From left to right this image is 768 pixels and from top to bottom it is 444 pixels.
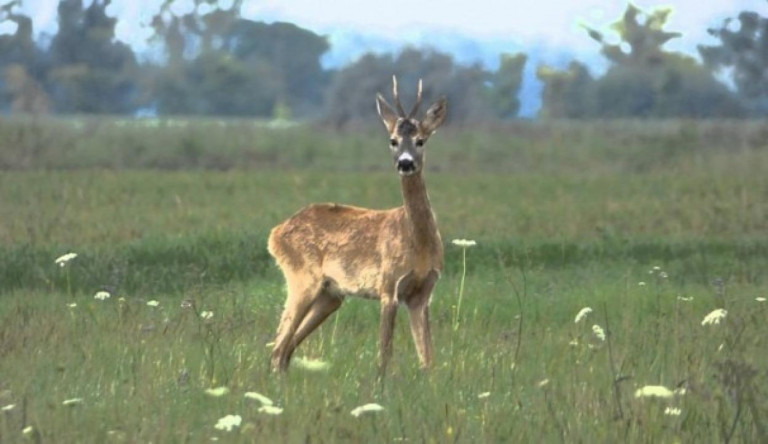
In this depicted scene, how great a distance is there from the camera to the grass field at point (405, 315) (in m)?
7.16

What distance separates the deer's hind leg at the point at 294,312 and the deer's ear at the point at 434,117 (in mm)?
1174

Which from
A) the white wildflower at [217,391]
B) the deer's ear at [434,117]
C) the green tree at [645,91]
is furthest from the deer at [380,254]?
the green tree at [645,91]

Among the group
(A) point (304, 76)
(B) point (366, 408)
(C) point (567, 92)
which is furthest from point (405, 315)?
(A) point (304, 76)

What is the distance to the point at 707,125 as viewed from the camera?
1556 inches

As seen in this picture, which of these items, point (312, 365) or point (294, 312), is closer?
point (312, 365)

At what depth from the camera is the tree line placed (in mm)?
47000

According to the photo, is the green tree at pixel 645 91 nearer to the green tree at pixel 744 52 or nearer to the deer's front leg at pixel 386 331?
the green tree at pixel 744 52

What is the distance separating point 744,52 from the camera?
50188mm

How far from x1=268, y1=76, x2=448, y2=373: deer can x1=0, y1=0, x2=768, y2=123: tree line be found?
115 feet

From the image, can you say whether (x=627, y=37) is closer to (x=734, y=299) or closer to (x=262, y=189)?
(x=262, y=189)

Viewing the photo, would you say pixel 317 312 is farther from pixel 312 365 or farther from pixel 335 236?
pixel 312 365

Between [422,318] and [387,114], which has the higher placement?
[387,114]

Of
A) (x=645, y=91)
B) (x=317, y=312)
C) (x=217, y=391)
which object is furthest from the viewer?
(x=645, y=91)

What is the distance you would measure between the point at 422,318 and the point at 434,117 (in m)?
1.09
